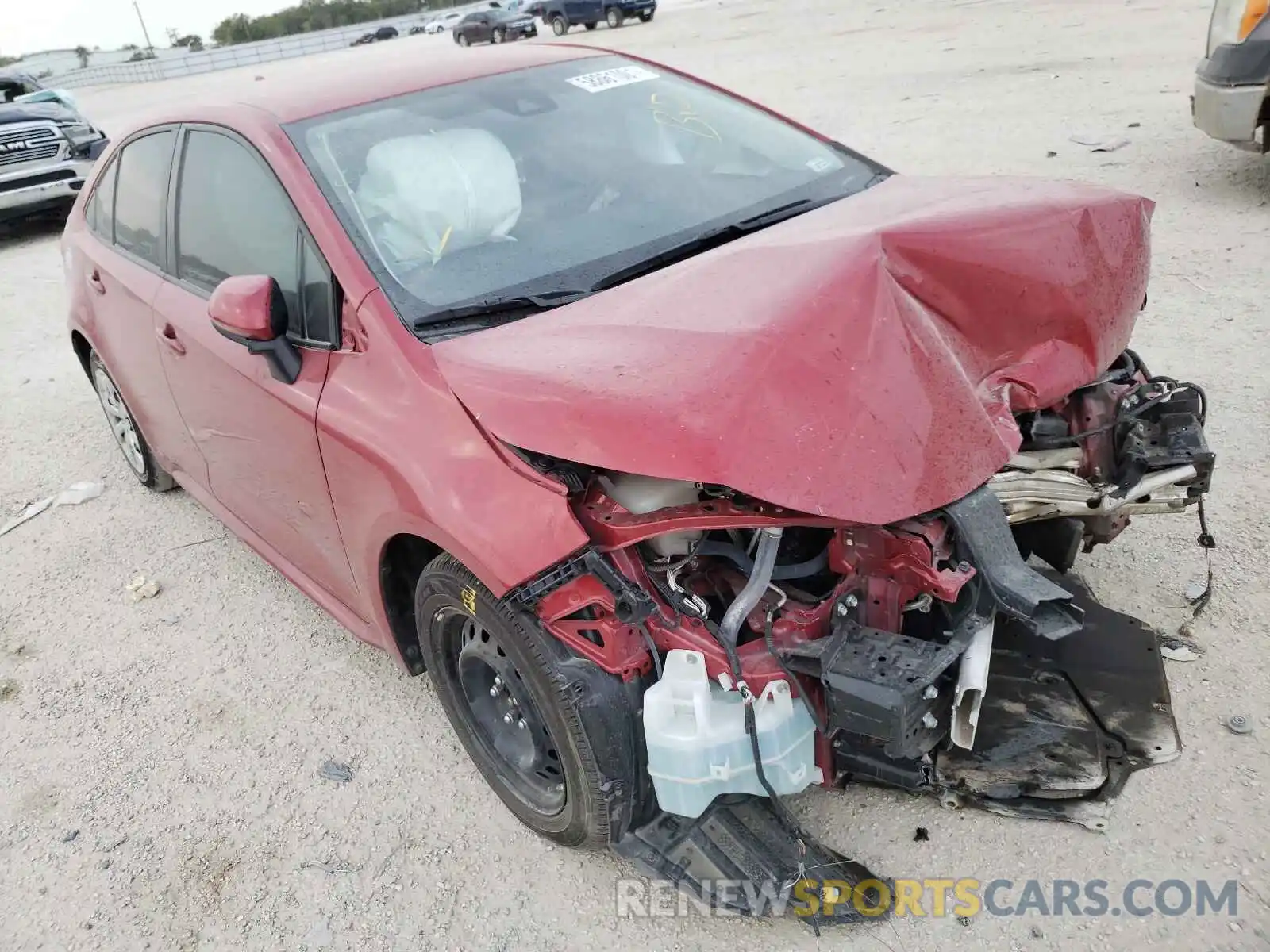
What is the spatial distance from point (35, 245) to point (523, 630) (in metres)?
10.7

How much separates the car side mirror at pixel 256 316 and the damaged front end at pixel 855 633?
2.93ft

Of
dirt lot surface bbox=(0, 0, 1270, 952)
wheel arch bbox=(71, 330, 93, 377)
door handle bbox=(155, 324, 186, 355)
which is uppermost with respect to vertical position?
door handle bbox=(155, 324, 186, 355)

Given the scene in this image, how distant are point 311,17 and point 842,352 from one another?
280ft

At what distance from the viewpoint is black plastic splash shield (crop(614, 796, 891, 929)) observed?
2.10 meters

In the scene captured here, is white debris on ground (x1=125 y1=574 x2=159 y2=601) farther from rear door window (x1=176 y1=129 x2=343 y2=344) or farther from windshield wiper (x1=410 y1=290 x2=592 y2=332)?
windshield wiper (x1=410 y1=290 x2=592 y2=332)

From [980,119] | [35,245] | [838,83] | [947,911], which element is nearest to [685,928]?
[947,911]

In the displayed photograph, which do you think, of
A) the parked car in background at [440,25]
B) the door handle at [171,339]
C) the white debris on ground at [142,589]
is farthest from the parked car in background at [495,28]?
the door handle at [171,339]

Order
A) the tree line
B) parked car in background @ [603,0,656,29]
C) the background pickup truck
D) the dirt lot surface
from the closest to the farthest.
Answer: the dirt lot surface, parked car in background @ [603,0,656,29], the background pickup truck, the tree line

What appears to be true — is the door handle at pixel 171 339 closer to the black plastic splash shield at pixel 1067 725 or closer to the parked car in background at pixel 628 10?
the black plastic splash shield at pixel 1067 725

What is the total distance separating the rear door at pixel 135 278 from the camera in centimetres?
341

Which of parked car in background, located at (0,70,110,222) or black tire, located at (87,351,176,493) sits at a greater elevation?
parked car in background, located at (0,70,110,222)

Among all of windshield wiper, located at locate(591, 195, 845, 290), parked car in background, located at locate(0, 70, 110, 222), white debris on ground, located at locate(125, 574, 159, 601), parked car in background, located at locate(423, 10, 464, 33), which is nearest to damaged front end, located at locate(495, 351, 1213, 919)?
windshield wiper, located at locate(591, 195, 845, 290)

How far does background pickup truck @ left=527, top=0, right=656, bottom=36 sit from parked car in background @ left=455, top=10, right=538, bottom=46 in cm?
144

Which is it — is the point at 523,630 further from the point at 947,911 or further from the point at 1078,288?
the point at 1078,288
